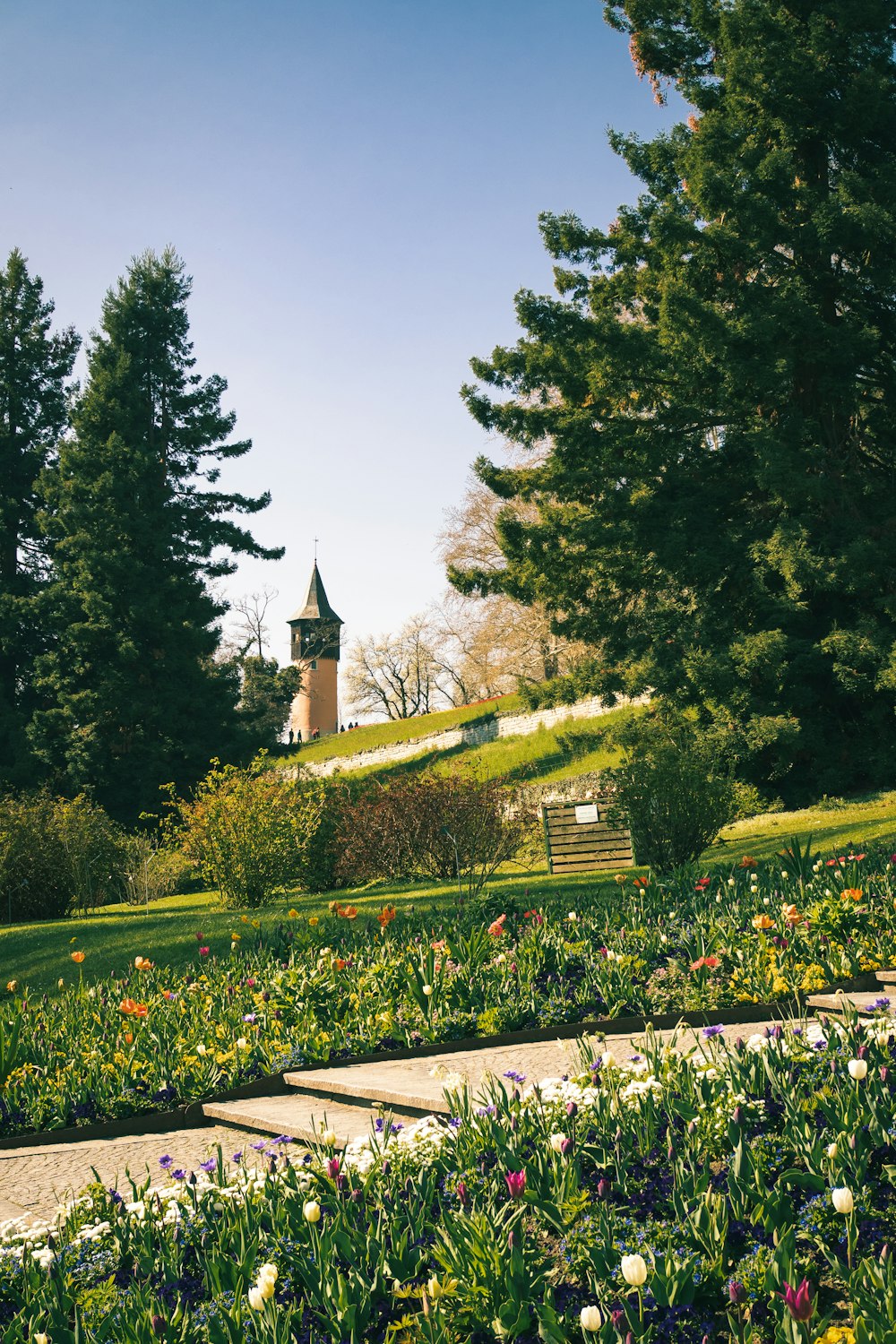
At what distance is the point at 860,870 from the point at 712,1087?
4.14 meters

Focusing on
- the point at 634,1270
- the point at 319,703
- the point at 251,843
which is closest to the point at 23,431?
the point at 251,843

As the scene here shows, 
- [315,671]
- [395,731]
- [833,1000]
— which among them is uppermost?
[315,671]

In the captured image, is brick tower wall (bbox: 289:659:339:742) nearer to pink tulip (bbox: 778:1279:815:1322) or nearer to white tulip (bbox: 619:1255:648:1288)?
white tulip (bbox: 619:1255:648:1288)

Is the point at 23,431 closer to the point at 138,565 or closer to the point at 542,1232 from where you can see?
the point at 138,565

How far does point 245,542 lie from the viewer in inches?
1243

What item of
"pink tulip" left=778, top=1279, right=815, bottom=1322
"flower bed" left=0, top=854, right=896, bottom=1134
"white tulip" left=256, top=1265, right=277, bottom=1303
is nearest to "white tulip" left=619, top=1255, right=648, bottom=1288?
"pink tulip" left=778, top=1279, right=815, bottom=1322

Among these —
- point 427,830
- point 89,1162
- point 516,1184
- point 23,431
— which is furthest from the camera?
point 23,431

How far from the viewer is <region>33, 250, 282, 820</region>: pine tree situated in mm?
28125

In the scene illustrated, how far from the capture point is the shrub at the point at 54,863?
15.2 m

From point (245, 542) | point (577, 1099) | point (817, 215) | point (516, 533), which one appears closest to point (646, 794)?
point (577, 1099)

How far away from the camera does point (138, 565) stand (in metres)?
28.7

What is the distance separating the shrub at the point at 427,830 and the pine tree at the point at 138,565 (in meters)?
15.3

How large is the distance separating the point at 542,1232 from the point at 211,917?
938 centimetres

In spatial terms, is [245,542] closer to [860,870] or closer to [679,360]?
[679,360]
